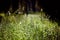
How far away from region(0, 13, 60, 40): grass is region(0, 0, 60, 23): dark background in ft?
0.54

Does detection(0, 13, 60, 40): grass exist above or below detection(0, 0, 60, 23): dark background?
below

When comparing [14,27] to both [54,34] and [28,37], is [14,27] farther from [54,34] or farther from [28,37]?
[54,34]

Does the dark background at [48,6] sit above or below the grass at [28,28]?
above

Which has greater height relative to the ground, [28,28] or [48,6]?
[48,6]

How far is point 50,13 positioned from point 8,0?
85 centimetres

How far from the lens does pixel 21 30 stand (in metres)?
3.08

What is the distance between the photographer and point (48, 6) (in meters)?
3.42

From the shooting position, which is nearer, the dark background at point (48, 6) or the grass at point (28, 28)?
the grass at point (28, 28)

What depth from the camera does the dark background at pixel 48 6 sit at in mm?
3320

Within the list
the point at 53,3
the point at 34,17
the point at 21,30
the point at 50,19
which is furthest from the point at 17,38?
the point at 53,3

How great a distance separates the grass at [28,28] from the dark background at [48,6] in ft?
0.54

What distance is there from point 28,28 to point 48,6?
25.6 inches

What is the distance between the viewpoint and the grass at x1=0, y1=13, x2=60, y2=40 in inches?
120

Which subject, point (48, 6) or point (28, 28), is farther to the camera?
point (48, 6)
